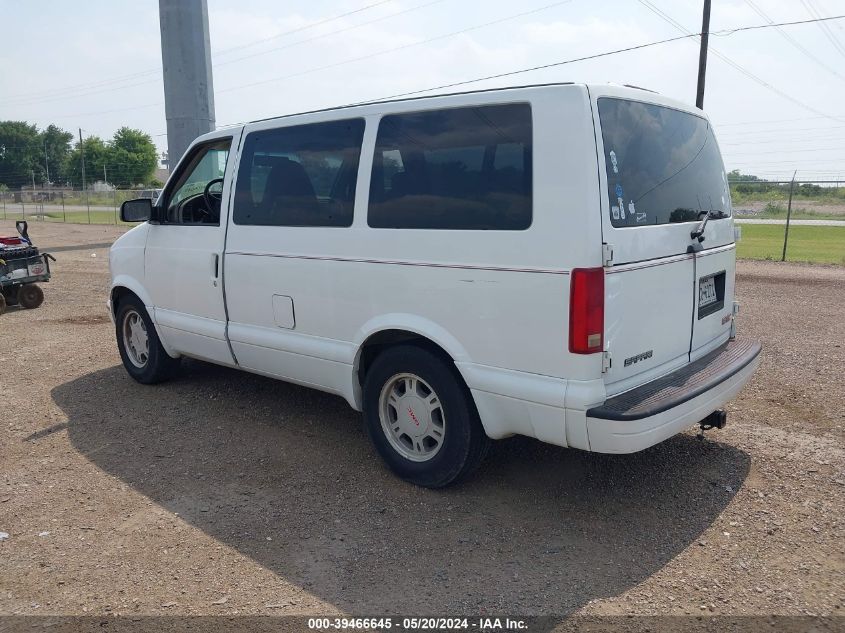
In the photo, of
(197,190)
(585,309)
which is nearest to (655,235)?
(585,309)

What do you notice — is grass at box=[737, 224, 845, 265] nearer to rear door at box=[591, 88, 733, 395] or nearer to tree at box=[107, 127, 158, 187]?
rear door at box=[591, 88, 733, 395]

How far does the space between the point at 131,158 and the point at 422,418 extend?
101 meters

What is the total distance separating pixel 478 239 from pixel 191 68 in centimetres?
1477

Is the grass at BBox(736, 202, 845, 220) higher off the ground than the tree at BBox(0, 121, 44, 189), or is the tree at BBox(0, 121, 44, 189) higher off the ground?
the tree at BBox(0, 121, 44, 189)

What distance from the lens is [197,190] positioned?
5.77m

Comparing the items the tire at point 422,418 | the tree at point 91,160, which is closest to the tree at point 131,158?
the tree at point 91,160

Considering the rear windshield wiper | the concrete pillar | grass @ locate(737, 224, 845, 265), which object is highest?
the concrete pillar

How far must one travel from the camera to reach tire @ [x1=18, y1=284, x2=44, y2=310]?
10.4 meters

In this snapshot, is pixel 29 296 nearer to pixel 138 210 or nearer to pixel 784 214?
pixel 138 210

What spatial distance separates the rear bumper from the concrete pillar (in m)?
14.5

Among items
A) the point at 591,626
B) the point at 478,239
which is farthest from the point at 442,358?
the point at 591,626

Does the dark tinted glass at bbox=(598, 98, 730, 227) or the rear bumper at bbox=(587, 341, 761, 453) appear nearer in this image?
the rear bumper at bbox=(587, 341, 761, 453)

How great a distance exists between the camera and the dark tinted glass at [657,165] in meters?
3.55

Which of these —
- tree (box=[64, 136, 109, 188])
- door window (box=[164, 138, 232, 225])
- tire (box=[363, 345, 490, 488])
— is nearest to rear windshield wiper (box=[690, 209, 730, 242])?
tire (box=[363, 345, 490, 488])
